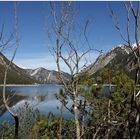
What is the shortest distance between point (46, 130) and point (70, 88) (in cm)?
413

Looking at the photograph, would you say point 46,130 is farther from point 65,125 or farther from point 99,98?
point 99,98

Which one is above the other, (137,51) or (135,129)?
(137,51)

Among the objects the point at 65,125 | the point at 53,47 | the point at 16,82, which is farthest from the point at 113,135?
the point at 16,82

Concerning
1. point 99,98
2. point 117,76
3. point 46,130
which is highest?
point 117,76

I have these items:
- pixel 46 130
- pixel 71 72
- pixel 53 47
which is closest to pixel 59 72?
pixel 53 47

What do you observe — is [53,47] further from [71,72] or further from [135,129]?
[135,129]

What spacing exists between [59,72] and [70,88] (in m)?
1.09

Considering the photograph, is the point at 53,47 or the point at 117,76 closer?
the point at 53,47

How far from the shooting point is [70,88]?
273 inches

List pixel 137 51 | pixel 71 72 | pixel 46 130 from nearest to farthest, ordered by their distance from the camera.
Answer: pixel 137 51 → pixel 71 72 → pixel 46 130

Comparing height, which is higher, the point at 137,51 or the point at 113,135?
the point at 137,51

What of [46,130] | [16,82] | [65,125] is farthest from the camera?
[16,82]

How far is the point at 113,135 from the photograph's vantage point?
657cm

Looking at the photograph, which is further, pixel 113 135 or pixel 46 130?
pixel 46 130
